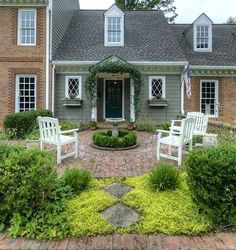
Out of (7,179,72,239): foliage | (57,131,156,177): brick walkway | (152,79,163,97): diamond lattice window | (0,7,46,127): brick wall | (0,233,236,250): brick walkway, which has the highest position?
(0,7,46,127): brick wall

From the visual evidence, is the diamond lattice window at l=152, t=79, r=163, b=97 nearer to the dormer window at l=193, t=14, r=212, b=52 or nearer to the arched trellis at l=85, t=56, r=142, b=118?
the arched trellis at l=85, t=56, r=142, b=118

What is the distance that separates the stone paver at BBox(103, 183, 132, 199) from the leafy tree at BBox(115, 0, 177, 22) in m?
26.6

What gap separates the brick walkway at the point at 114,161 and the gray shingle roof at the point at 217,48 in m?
8.06

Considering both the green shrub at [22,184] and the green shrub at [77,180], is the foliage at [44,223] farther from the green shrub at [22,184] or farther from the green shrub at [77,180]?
the green shrub at [77,180]

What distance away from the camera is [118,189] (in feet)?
15.9

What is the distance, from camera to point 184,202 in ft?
13.9

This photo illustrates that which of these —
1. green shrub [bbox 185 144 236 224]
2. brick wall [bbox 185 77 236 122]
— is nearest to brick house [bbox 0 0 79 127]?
brick wall [bbox 185 77 236 122]

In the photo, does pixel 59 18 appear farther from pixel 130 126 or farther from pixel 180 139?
pixel 180 139

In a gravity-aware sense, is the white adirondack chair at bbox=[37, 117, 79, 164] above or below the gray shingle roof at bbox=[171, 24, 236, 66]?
below

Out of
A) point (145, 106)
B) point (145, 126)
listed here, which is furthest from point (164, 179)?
point (145, 106)

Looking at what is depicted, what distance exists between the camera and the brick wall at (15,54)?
13188 mm

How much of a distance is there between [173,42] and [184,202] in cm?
1280

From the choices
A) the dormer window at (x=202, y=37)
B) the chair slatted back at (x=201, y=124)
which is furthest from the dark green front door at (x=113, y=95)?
the chair slatted back at (x=201, y=124)

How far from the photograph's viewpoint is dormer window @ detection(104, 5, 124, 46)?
15.3 meters
